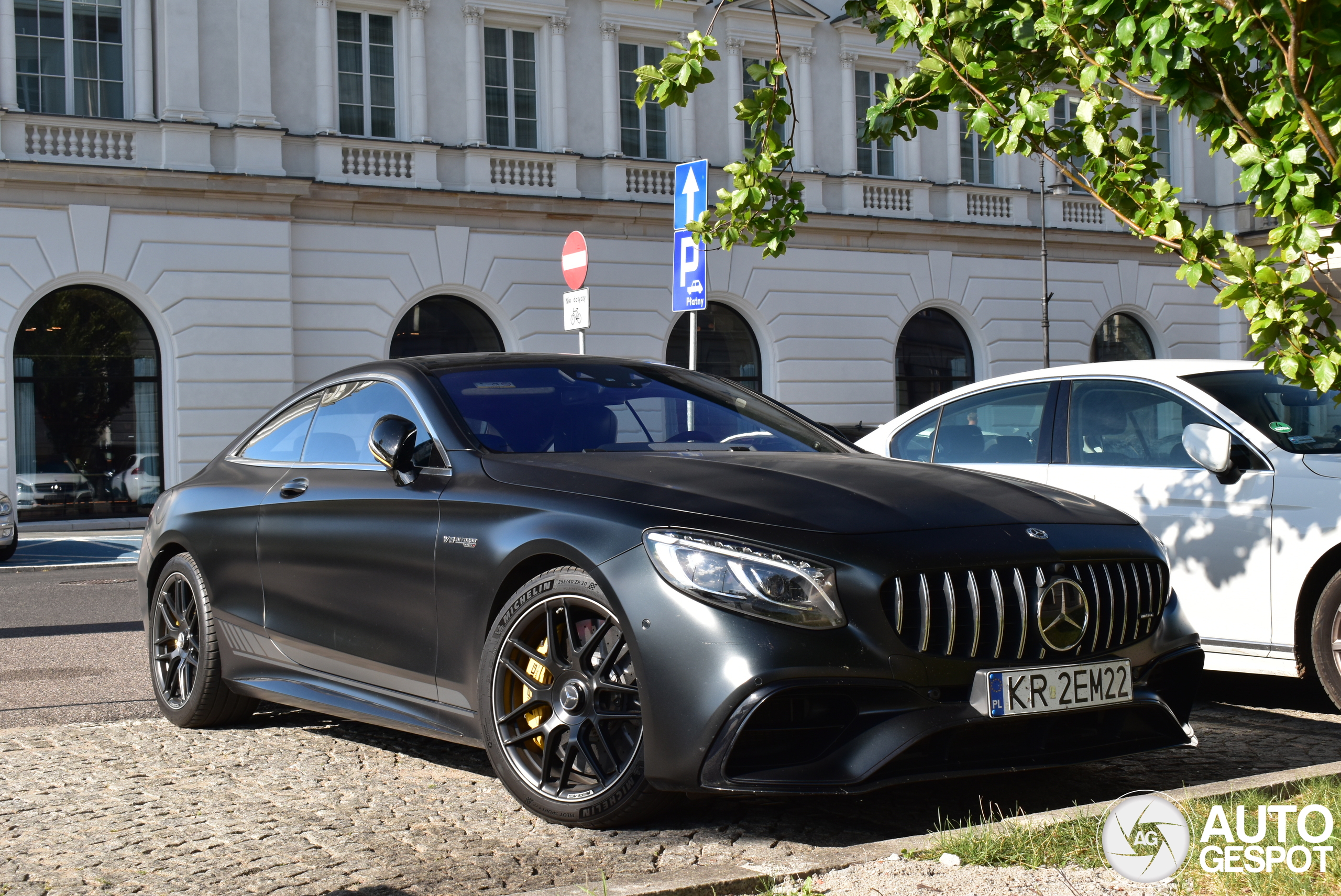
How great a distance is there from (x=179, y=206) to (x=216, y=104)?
167 centimetres

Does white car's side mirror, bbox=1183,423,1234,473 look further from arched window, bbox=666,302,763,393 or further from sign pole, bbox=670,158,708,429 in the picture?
arched window, bbox=666,302,763,393

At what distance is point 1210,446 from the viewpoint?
5.76 meters

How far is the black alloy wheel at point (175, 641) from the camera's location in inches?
228

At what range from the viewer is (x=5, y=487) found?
19.7 m

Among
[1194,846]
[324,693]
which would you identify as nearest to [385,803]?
[324,693]

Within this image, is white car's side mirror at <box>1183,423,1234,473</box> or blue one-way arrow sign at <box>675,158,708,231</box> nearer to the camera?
white car's side mirror at <box>1183,423,1234,473</box>

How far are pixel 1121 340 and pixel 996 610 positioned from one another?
2858cm

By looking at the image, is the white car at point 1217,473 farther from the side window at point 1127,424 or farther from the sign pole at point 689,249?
the sign pole at point 689,249

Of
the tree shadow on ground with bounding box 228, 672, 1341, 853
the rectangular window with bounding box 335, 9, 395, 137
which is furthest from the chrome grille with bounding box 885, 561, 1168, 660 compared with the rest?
the rectangular window with bounding box 335, 9, 395, 137

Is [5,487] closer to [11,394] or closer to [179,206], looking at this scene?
[11,394]

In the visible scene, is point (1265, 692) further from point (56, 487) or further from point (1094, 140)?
point (56, 487)

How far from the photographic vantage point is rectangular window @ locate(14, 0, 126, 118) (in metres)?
20.0

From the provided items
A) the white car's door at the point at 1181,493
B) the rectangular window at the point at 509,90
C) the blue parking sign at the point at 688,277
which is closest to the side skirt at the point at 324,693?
the white car's door at the point at 1181,493

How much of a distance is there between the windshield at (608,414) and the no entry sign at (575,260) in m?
8.16
